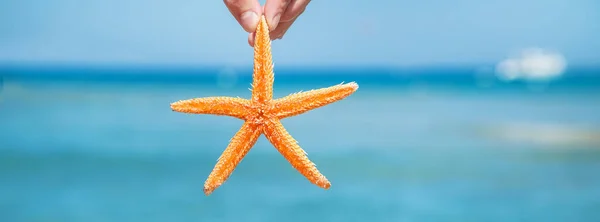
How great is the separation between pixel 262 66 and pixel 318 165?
11.2 m

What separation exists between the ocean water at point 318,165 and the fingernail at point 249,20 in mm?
7327

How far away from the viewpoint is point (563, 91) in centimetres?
3775

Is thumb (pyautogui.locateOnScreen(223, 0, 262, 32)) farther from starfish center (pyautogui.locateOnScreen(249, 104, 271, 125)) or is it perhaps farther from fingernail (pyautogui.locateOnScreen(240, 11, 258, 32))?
starfish center (pyautogui.locateOnScreen(249, 104, 271, 125))

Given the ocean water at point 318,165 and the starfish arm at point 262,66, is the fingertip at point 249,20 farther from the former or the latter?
the ocean water at point 318,165

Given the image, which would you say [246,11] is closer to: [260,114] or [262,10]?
[262,10]

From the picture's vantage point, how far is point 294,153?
2.43m

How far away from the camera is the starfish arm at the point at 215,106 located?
2.40m

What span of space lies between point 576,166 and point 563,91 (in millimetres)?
25516

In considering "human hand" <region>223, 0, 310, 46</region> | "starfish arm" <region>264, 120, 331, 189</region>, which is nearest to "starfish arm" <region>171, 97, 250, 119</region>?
"starfish arm" <region>264, 120, 331, 189</region>

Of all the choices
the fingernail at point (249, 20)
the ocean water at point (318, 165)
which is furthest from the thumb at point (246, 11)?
the ocean water at point (318, 165)

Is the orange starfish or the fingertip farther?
the orange starfish

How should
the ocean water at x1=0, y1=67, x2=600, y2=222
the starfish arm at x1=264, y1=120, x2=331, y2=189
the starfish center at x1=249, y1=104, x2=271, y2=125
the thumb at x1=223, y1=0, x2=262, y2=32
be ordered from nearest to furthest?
the thumb at x1=223, y1=0, x2=262, y2=32
the starfish arm at x1=264, y1=120, x2=331, y2=189
the starfish center at x1=249, y1=104, x2=271, y2=125
the ocean water at x1=0, y1=67, x2=600, y2=222

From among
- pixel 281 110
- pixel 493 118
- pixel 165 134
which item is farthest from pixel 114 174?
pixel 493 118

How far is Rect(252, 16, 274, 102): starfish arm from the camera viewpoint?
7.64ft
